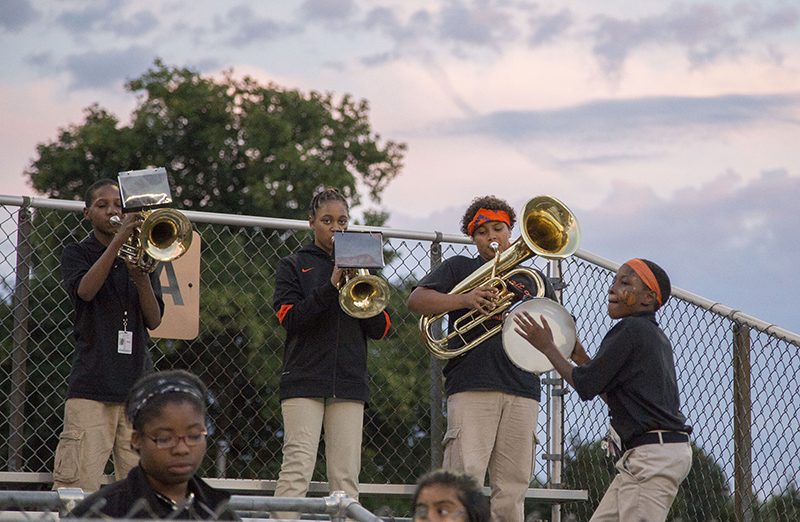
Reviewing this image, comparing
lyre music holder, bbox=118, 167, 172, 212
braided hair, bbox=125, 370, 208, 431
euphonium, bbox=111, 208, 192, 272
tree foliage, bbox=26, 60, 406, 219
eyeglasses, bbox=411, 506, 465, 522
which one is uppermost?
tree foliage, bbox=26, 60, 406, 219

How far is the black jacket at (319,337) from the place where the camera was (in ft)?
16.4

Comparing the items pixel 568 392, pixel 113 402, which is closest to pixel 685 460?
pixel 568 392

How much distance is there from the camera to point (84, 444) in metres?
4.52

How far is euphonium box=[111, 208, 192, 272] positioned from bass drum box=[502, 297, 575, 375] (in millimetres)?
1724

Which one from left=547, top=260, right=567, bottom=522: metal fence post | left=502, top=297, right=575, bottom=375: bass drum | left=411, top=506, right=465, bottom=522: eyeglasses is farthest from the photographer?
left=547, top=260, right=567, bottom=522: metal fence post

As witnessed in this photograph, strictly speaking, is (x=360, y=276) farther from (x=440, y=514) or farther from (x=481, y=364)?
(x=440, y=514)

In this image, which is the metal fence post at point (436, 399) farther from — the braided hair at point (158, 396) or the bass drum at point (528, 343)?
the braided hair at point (158, 396)

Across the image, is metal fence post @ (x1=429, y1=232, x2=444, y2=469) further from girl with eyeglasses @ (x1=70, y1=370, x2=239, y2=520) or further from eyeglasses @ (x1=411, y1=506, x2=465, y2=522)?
girl with eyeglasses @ (x1=70, y1=370, x2=239, y2=520)

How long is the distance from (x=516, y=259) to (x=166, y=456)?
294cm

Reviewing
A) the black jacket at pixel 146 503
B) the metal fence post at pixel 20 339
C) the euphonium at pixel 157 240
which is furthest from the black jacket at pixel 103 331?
the black jacket at pixel 146 503

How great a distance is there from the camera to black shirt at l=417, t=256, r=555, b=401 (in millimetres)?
5211

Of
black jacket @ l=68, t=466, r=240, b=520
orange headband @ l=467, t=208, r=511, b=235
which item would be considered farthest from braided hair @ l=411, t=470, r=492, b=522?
orange headband @ l=467, t=208, r=511, b=235

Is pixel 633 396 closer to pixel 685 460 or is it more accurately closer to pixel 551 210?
pixel 685 460

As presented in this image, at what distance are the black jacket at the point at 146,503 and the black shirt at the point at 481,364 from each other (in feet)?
8.10
